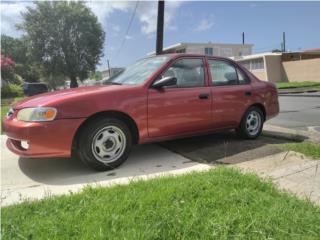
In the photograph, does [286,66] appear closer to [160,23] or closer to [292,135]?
[160,23]

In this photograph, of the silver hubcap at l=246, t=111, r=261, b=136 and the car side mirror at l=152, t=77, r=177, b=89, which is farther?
the silver hubcap at l=246, t=111, r=261, b=136

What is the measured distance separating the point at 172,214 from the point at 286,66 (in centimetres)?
3677

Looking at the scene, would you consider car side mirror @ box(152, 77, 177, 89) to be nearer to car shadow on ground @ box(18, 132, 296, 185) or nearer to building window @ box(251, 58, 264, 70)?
car shadow on ground @ box(18, 132, 296, 185)

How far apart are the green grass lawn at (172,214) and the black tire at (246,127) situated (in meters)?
2.25

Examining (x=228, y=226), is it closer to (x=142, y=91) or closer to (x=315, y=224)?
(x=315, y=224)

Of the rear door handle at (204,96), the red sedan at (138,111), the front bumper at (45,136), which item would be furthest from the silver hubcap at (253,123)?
the front bumper at (45,136)

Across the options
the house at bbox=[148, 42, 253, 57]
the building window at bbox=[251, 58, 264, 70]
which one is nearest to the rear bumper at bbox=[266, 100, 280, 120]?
the building window at bbox=[251, 58, 264, 70]

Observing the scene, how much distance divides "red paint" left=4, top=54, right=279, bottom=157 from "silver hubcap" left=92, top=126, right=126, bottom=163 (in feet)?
0.83

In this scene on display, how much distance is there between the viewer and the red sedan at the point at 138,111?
363 cm

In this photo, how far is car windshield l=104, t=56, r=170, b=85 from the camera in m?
4.46

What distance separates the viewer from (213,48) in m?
53.2

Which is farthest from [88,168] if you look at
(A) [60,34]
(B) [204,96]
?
(A) [60,34]

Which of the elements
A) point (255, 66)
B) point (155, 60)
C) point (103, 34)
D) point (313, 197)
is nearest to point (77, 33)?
point (103, 34)

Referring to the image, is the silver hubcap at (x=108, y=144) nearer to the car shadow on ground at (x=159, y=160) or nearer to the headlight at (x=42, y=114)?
the car shadow on ground at (x=159, y=160)
